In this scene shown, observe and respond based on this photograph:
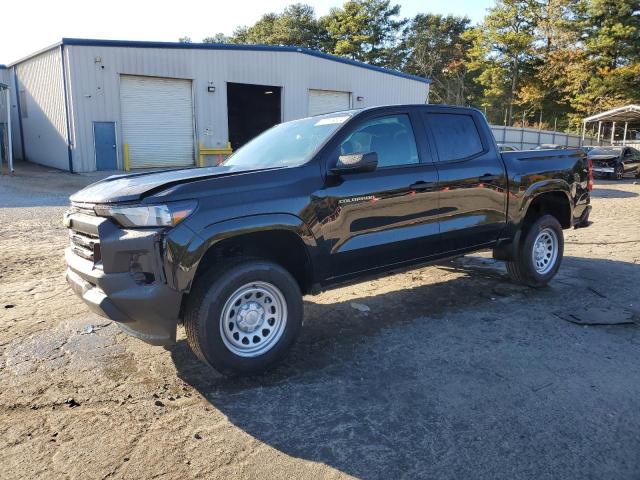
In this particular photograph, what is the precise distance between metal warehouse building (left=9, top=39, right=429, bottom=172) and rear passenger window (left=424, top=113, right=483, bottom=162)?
1808cm

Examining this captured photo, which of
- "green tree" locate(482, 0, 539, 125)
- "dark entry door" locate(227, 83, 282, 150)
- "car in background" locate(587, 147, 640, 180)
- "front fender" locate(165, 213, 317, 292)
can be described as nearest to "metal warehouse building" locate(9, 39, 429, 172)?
"dark entry door" locate(227, 83, 282, 150)

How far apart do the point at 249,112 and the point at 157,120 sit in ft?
34.8

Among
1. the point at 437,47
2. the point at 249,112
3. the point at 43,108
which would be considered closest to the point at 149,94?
the point at 43,108

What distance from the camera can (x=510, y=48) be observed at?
46.1m

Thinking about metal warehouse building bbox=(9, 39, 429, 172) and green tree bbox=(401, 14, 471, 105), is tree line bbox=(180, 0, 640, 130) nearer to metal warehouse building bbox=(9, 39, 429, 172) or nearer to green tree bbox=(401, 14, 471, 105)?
green tree bbox=(401, 14, 471, 105)

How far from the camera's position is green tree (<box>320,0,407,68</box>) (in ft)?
171

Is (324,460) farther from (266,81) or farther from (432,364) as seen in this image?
(266,81)

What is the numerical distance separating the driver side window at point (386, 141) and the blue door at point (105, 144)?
61.3 feet

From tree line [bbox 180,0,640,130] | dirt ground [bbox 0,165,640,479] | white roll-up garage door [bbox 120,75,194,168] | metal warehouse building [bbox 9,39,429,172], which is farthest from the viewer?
tree line [bbox 180,0,640,130]

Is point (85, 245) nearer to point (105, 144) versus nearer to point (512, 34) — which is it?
point (105, 144)

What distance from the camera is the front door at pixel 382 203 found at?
13.3ft

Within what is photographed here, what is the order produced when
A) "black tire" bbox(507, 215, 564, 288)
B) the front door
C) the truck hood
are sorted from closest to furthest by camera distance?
the truck hood
the front door
"black tire" bbox(507, 215, 564, 288)

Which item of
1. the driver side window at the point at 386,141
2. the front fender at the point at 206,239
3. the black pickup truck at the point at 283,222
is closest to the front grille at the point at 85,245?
the black pickup truck at the point at 283,222

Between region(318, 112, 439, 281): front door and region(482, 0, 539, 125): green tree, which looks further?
region(482, 0, 539, 125): green tree
